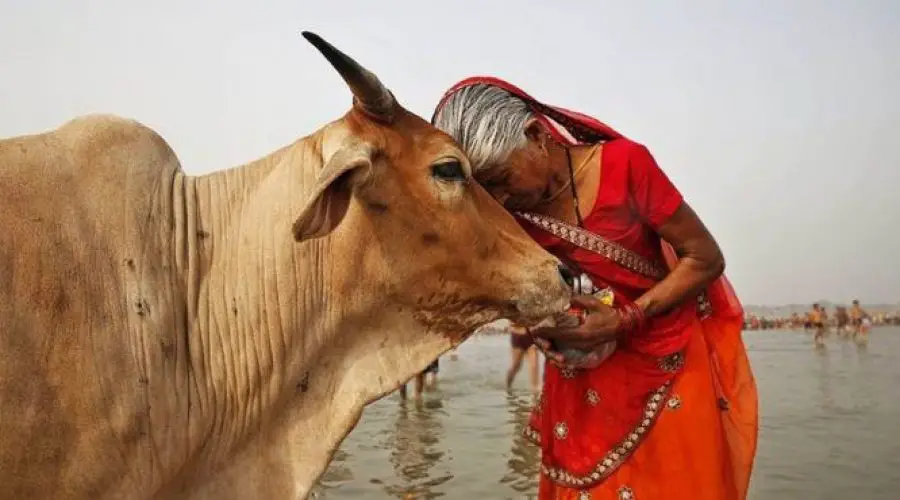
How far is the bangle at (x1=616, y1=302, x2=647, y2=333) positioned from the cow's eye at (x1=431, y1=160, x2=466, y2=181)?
2.40 feet

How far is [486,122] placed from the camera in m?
2.76

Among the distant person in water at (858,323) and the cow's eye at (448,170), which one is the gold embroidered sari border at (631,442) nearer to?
the cow's eye at (448,170)

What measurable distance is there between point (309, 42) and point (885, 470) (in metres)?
6.66

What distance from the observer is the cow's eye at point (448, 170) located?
247 cm

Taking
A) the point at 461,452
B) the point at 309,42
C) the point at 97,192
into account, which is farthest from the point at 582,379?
the point at 461,452

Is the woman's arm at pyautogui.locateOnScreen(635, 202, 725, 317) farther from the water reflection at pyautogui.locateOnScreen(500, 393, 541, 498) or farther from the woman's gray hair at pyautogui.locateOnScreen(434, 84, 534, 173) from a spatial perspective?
the water reflection at pyautogui.locateOnScreen(500, 393, 541, 498)

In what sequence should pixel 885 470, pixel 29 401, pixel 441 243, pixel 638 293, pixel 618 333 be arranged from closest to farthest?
1. pixel 29 401
2. pixel 441 243
3. pixel 618 333
4. pixel 638 293
5. pixel 885 470

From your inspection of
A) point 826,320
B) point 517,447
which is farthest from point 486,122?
point 826,320

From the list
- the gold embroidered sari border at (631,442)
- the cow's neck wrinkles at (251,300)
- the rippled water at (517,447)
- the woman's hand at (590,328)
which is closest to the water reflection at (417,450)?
the rippled water at (517,447)

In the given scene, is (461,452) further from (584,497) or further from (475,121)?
(475,121)

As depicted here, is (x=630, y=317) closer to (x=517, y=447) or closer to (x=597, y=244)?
(x=597, y=244)

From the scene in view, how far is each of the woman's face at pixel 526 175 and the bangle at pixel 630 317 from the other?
0.51 metres

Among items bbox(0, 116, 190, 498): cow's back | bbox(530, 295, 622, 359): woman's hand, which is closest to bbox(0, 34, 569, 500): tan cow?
bbox(0, 116, 190, 498): cow's back

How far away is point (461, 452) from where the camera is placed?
770 centimetres
